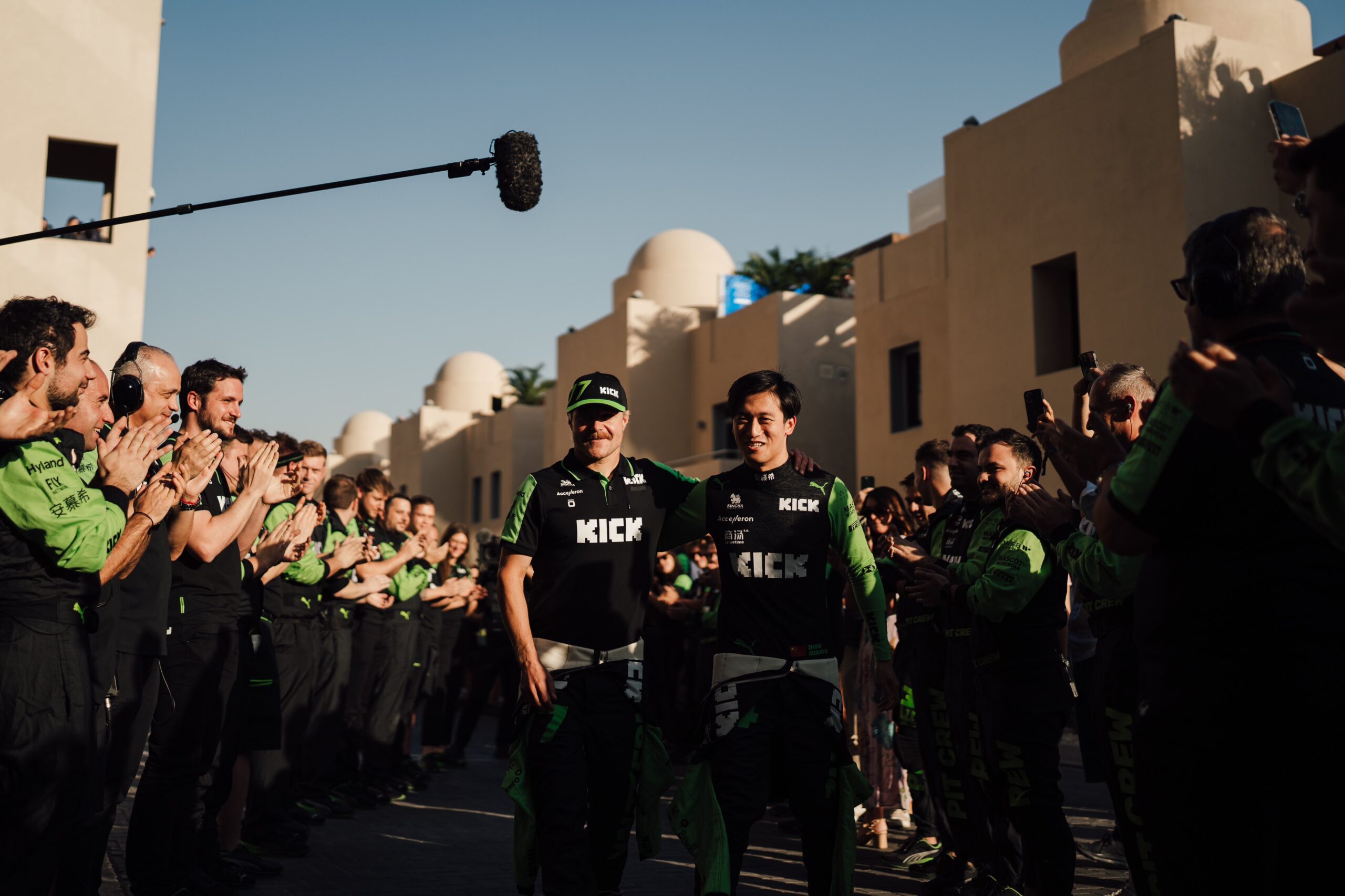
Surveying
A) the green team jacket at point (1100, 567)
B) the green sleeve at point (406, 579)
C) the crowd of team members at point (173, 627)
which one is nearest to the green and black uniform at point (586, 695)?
the crowd of team members at point (173, 627)

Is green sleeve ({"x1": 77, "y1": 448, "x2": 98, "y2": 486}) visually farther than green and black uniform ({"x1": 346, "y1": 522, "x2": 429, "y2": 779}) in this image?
No

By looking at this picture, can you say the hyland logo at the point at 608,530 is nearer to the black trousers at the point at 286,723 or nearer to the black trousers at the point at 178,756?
the black trousers at the point at 178,756

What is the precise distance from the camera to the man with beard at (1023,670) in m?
5.17

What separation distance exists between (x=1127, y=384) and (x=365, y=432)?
177 feet

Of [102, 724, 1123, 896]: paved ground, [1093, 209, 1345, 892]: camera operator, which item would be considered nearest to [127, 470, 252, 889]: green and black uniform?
[102, 724, 1123, 896]: paved ground

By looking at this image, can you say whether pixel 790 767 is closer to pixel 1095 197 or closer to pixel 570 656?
pixel 570 656

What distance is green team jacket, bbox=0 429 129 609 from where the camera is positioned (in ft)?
12.1

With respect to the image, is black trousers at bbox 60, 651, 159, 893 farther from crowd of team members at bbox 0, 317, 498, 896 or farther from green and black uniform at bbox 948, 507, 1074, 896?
green and black uniform at bbox 948, 507, 1074, 896

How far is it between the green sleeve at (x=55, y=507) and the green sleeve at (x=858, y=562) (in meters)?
2.86

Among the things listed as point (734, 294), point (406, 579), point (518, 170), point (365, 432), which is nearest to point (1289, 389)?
point (518, 170)

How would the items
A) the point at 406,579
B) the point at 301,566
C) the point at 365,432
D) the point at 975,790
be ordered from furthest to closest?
1. the point at 365,432
2. the point at 406,579
3. the point at 301,566
4. the point at 975,790

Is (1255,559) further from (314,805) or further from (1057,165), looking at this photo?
(1057,165)

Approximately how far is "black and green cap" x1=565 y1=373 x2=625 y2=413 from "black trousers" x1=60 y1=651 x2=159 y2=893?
2.05 meters

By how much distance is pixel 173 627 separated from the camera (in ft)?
18.3
